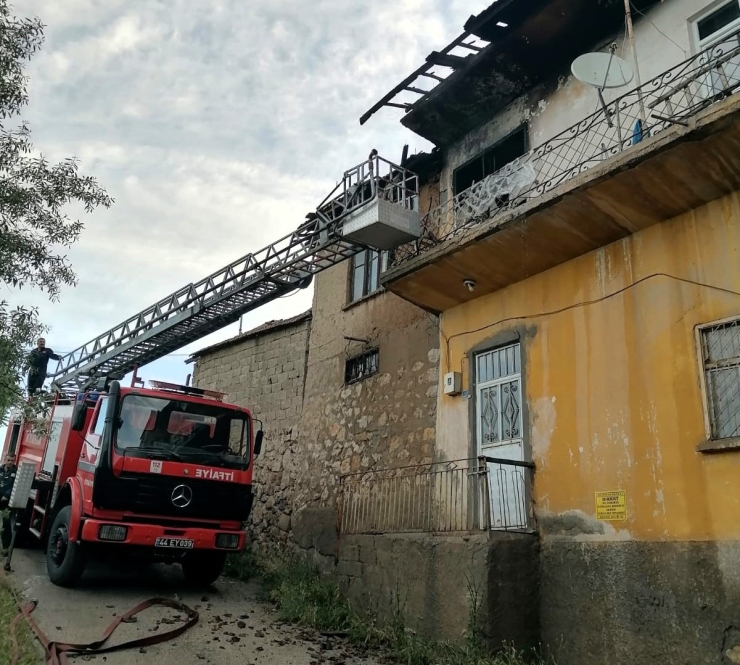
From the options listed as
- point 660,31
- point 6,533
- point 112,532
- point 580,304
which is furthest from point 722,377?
point 6,533

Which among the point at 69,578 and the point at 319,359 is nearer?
the point at 69,578

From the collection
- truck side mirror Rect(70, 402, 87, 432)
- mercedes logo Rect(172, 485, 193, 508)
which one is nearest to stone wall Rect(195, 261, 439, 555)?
mercedes logo Rect(172, 485, 193, 508)

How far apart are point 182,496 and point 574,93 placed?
7868 millimetres

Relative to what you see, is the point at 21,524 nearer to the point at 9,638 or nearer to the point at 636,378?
the point at 9,638

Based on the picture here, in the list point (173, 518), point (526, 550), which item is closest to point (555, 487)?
point (526, 550)

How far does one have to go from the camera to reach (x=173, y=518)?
8.45 metres

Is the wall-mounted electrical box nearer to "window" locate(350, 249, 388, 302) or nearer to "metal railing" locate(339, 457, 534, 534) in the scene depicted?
"metal railing" locate(339, 457, 534, 534)

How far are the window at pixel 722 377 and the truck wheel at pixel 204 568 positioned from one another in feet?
22.8

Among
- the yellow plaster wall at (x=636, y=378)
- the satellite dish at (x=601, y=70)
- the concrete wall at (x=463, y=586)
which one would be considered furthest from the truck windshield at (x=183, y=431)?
the satellite dish at (x=601, y=70)

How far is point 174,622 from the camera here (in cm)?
740

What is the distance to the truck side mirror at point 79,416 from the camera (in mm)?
9195

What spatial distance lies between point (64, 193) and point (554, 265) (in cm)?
672

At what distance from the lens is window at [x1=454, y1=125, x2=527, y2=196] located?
9531 mm

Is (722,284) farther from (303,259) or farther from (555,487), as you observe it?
(303,259)
